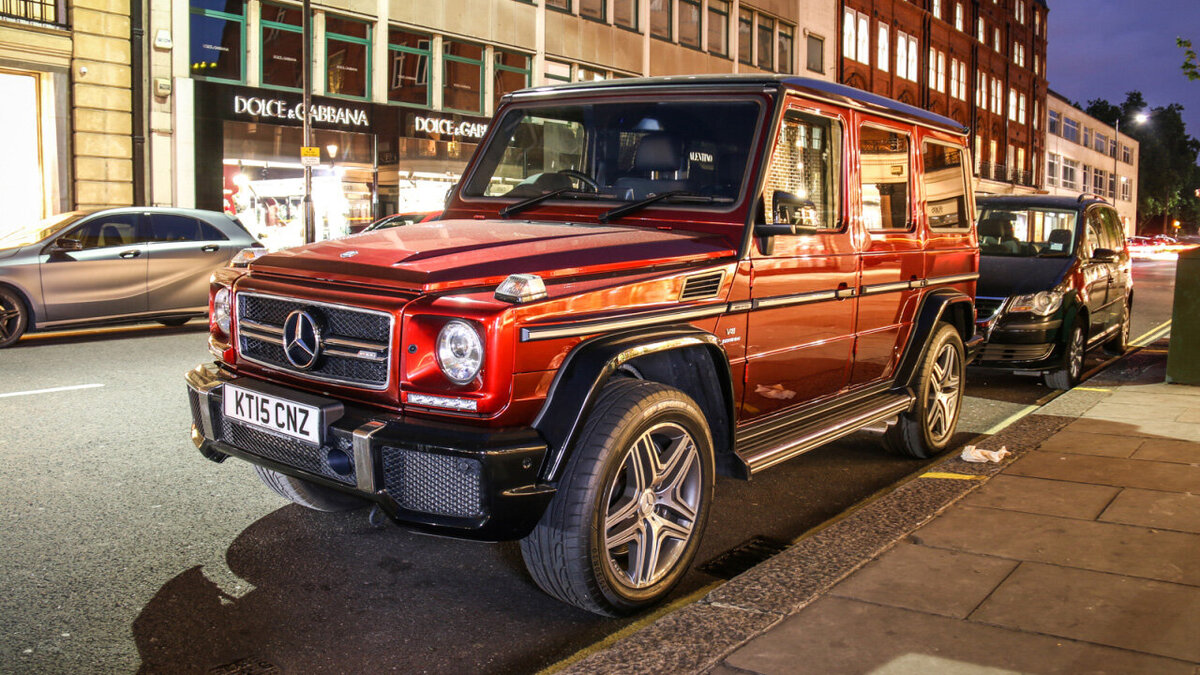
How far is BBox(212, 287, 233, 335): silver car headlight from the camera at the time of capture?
4.21 metres

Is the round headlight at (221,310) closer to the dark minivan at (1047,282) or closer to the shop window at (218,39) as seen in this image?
the dark minivan at (1047,282)

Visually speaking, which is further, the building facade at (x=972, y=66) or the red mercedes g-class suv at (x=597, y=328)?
the building facade at (x=972, y=66)

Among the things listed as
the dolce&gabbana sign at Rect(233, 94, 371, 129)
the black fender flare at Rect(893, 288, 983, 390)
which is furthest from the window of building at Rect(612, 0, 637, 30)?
the black fender flare at Rect(893, 288, 983, 390)

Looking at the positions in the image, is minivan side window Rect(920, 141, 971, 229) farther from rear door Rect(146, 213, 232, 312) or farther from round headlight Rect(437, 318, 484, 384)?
rear door Rect(146, 213, 232, 312)

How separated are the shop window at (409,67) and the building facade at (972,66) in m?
21.5

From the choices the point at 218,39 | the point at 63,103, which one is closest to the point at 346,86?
the point at 218,39

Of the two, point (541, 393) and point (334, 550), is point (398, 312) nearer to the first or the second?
point (541, 393)

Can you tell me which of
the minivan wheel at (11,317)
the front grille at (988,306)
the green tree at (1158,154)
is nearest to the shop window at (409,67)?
the minivan wheel at (11,317)

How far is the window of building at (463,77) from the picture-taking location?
26.5 m

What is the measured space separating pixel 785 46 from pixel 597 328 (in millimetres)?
38111

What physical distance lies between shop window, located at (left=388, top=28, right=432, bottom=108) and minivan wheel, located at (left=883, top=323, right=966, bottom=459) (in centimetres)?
2112

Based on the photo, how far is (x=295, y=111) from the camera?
75.8 feet

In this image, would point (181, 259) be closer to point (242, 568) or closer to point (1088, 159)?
point (242, 568)

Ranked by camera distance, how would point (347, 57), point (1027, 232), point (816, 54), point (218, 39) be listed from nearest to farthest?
point (1027, 232)
point (218, 39)
point (347, 57)
point (816, 54)
